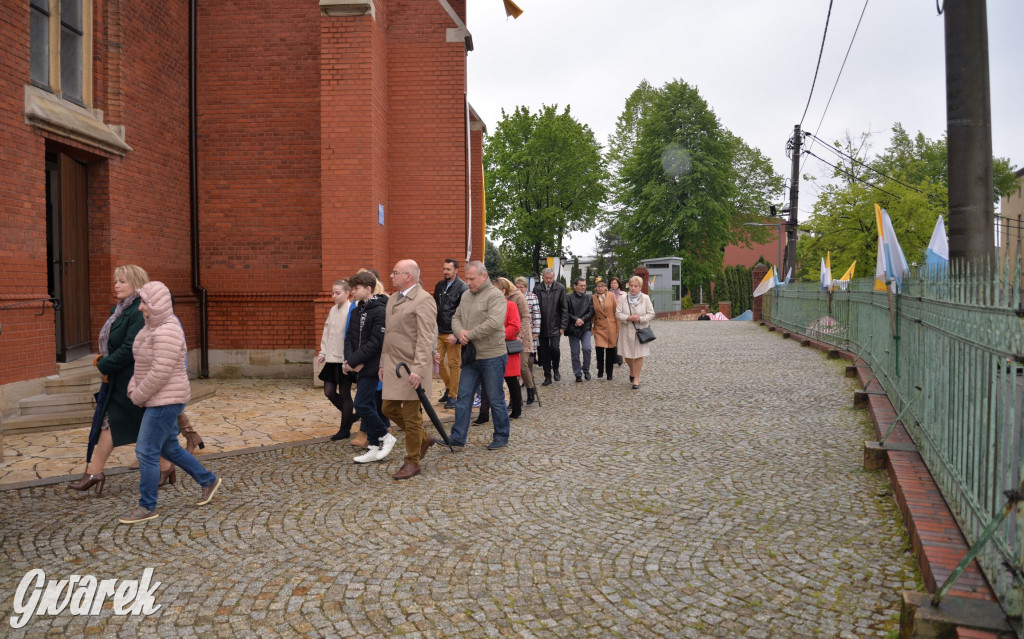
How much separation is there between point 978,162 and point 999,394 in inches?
113

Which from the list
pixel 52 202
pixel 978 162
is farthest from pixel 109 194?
pixel 978 162

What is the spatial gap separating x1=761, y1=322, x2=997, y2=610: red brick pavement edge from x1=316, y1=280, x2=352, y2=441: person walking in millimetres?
4810

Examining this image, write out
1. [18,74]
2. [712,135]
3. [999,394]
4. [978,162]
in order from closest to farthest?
[999,394]
[978,162]
[18,74]
[712,135]

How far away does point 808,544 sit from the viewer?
4.29 m

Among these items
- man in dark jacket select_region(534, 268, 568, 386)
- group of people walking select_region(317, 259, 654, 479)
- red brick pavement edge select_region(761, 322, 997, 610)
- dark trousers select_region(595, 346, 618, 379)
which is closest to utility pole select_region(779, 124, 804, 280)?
dark trousers select_region(595, 346, 618, 379)

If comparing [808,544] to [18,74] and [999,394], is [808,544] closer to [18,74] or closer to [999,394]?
[999,394]

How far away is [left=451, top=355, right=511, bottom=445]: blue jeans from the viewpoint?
23.1 feet

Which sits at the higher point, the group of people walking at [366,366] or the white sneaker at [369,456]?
the group of people walking at [366,366]

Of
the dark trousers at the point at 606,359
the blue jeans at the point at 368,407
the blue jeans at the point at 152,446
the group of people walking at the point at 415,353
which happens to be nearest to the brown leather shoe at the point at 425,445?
the group of people walking at the point at 415,353

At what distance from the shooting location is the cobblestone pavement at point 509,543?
3.43 meters

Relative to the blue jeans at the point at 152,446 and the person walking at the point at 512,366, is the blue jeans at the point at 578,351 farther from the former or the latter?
the blue jeans at the point at 152,446

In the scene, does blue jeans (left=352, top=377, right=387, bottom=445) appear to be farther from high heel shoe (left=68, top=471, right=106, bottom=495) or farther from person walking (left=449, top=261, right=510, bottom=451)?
high heel shoe (left=68, top=471, right=106, bottom=495)

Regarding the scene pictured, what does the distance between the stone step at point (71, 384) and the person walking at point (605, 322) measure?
697cm

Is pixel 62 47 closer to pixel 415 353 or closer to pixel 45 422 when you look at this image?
pixel 45 422
